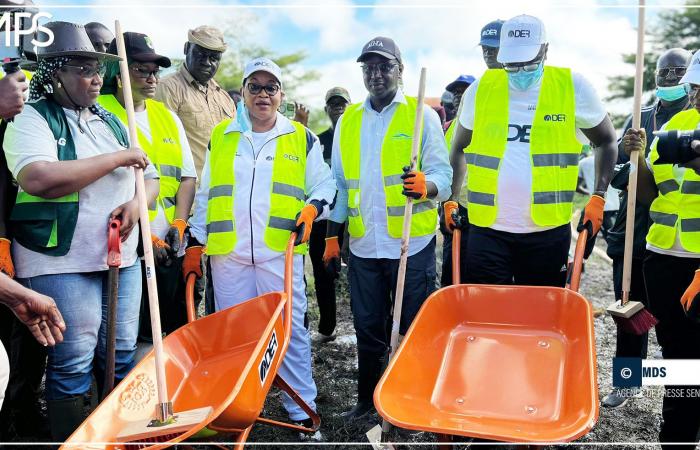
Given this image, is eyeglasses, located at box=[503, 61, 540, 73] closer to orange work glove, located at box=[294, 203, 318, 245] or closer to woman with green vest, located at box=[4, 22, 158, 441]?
orange work glove, located at box=[294, 203, 318, 245]

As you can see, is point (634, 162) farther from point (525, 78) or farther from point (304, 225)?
point (304, 225)

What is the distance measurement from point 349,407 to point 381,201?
1.20 m

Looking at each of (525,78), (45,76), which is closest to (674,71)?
(525,78)

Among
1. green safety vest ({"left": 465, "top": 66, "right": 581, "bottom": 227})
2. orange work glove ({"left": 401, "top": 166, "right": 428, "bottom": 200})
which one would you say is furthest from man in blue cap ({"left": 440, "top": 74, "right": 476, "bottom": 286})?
orange work glove ({"left": 401, "top": 166, "right": 428, "bottom": 200})

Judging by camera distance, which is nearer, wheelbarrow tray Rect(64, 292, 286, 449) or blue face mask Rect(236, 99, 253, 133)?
wheelbarrow tray Rect(64, 292, 286, 449)

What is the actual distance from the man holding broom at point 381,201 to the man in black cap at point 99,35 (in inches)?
56.2

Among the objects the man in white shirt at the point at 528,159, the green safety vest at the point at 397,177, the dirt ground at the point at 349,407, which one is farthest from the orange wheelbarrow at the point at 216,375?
the man in white shirt at the point at 528,159

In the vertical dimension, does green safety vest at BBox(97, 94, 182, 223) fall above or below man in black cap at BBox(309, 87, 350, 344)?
above

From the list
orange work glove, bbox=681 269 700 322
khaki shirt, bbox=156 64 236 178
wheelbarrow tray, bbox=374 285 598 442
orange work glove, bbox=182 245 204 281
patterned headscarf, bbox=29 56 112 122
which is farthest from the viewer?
khaki shirt, bbox=156 64 236 178

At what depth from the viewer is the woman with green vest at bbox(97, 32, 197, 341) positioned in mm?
3418

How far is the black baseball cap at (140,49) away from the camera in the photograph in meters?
3.44

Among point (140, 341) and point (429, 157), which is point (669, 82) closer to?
point (429, 157)

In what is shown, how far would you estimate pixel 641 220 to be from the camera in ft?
12.3

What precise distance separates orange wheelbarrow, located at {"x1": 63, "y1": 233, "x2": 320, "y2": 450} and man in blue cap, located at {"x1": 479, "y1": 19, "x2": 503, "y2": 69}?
2165 mm
